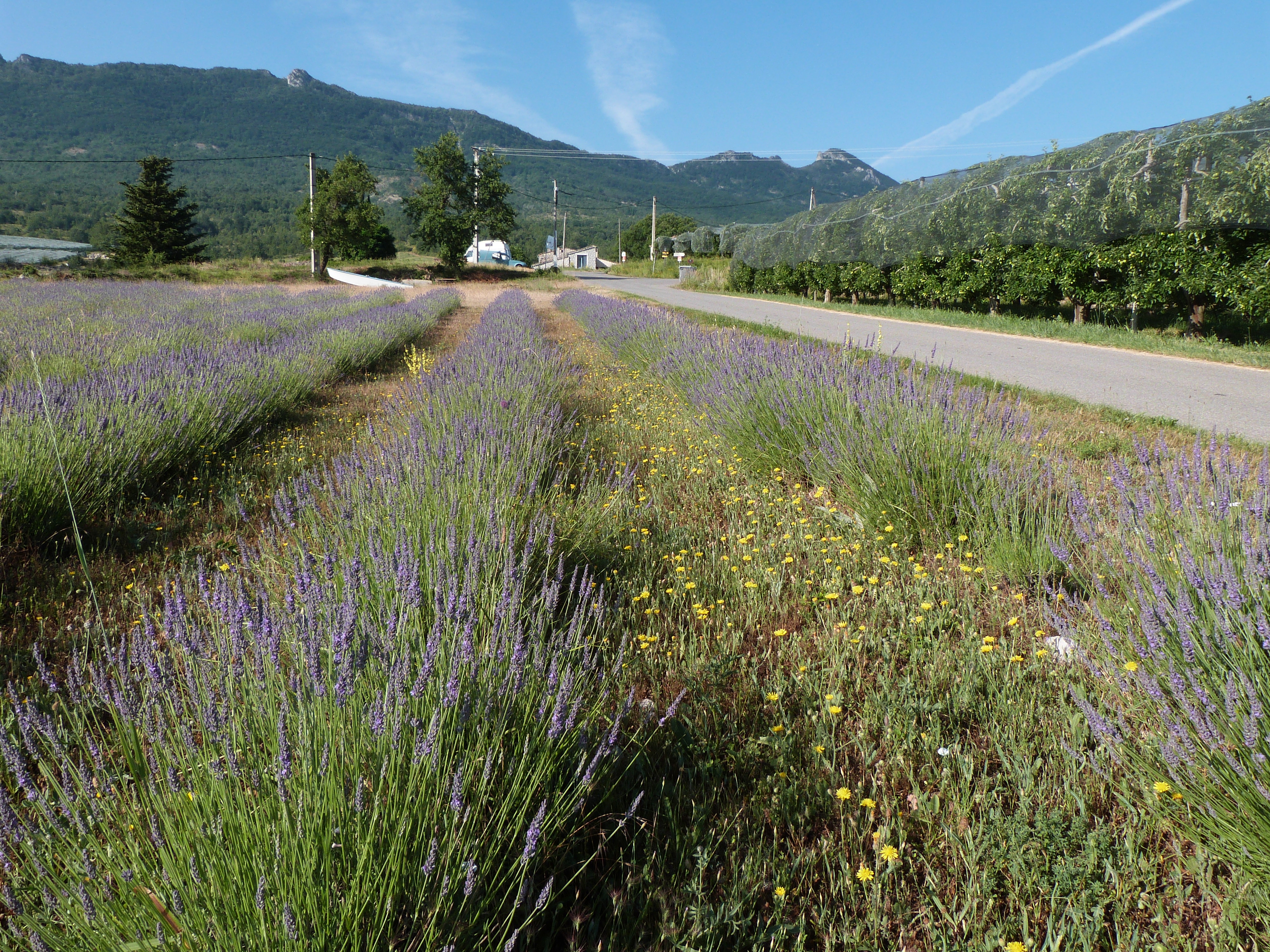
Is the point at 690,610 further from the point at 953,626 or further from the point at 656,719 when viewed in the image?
the point at 953,626

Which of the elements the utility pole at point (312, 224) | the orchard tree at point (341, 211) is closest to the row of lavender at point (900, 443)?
the utility pole at point (312, 224)

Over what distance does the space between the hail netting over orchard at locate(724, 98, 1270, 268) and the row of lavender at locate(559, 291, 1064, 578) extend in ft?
26.9

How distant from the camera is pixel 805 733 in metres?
1.94

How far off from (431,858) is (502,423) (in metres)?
3.12

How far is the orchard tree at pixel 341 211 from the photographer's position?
116 feet

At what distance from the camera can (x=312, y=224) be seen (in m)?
35.1

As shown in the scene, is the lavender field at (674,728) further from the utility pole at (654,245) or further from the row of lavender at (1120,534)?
the utility pole at (654,245)

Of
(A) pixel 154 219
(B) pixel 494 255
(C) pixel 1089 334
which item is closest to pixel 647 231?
(B) pixel 494 255

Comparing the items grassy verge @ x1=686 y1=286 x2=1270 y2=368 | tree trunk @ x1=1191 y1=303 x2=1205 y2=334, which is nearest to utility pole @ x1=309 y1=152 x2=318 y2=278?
grassy verge @ x1=686 y1=286 x2=1270 y2=368

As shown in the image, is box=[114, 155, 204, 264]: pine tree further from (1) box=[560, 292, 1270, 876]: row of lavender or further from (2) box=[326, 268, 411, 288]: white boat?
(1) box=[560, 292, 1270, 876]: row of lavender

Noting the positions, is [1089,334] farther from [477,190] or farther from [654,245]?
[654,245]

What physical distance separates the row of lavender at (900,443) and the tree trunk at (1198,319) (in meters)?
8.15

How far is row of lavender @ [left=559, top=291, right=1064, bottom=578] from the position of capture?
2799 mm

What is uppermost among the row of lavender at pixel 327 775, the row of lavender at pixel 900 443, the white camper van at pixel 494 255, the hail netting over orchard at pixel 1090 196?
the white camper van at pixel 494 255
